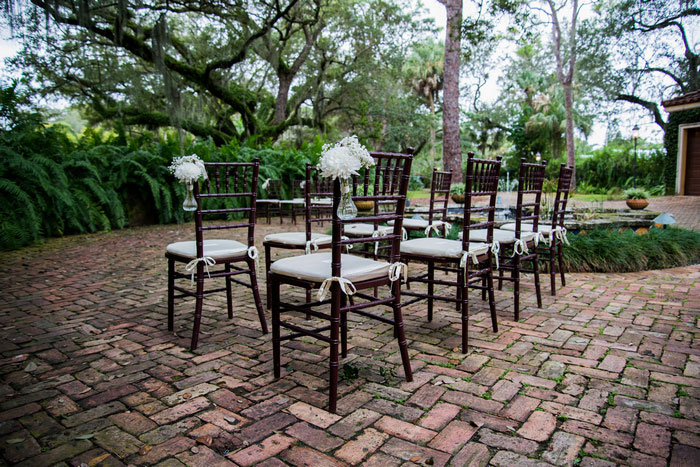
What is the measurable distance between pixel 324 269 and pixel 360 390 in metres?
0.63

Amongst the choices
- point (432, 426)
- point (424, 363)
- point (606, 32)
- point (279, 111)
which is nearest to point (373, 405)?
point (432, 426)

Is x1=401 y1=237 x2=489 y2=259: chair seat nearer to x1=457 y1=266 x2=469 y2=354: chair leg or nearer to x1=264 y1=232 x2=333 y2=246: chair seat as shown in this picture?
x1=457 y1=266 x2=469 y2=354: chair leg

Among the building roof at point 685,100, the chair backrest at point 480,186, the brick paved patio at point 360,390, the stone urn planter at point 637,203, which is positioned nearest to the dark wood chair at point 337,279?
the brick paved patio at point 360,390

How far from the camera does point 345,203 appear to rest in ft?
6.47

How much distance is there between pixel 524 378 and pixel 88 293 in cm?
361

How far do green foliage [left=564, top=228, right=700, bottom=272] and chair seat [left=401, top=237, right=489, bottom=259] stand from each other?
2.55 m

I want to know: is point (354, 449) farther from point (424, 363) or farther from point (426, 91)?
point (426, 91)

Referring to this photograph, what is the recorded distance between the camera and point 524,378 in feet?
7.39

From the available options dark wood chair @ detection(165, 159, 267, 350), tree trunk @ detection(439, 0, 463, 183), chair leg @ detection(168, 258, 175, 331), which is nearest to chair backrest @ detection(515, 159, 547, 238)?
dark wood chair @ detection(165, 159, 267, 350)

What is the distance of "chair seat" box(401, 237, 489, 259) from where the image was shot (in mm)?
2637

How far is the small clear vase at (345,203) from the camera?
6.43 feet

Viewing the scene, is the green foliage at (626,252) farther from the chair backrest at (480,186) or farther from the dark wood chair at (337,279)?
the dark wood chair at (337,279)

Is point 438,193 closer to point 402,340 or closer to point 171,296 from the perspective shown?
point 402,340

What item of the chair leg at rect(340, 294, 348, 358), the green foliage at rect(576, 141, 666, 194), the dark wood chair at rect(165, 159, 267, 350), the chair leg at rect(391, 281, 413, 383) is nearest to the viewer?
the chair leg at rect(391, 281, 413, 383)
